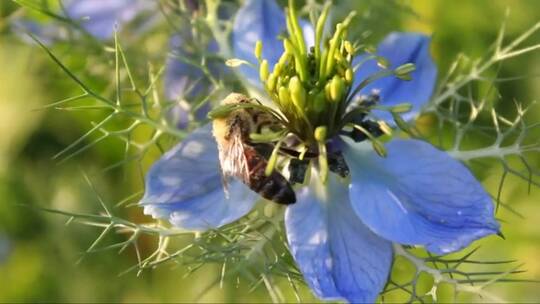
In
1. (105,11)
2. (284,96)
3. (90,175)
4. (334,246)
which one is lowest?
(90,175)

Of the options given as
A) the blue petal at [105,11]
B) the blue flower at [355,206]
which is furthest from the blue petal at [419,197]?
the blue petal at [105,11]

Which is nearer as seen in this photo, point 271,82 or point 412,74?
point 271,82

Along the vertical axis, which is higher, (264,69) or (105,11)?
(264,69)

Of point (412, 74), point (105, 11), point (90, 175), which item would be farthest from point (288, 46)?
point (90, 175)

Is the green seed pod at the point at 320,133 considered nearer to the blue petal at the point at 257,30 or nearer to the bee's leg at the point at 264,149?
the bee's leg at the point at 264,149

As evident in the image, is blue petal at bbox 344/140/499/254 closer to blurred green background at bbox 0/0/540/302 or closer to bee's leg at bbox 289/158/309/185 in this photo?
bee's leg at bbox 289/158/309/185

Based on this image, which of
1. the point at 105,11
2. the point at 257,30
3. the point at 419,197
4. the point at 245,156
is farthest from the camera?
the point at 105,11

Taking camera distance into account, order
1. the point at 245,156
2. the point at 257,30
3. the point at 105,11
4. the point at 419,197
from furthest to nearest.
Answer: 1. the point at 105,11
2. the point at 257,30
3. the point at 419,197
4. the point at 245,156

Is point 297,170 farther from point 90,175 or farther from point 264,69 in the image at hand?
point 90,175
